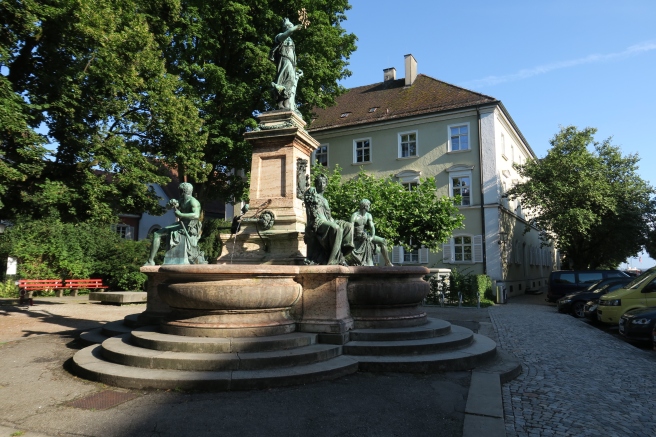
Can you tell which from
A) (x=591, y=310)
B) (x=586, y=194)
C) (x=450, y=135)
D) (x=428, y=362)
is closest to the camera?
(x=428, y=362)

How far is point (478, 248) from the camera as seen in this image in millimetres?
25922

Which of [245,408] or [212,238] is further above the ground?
[212,238]

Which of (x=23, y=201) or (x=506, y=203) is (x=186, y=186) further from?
(x=506, y=203)

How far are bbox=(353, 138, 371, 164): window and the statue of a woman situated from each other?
67.1 ft

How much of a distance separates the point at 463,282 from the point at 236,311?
15745 millimetres

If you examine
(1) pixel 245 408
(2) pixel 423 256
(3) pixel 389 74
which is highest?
(3) pixel 389 74

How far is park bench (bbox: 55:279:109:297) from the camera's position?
20797 millimetres

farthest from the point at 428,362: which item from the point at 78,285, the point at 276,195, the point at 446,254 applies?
the point at 446,254

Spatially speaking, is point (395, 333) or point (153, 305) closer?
point (395, 333)

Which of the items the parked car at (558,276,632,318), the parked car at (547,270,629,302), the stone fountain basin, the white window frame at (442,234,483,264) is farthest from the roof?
the stone fountain basin

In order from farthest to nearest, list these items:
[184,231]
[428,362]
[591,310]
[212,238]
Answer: [212,238]
[591,310]
[184,231]
[428,362]

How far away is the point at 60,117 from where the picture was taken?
13820mm

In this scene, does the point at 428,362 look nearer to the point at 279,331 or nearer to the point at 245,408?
the point at 279,331

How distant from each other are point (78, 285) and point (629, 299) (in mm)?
21874
